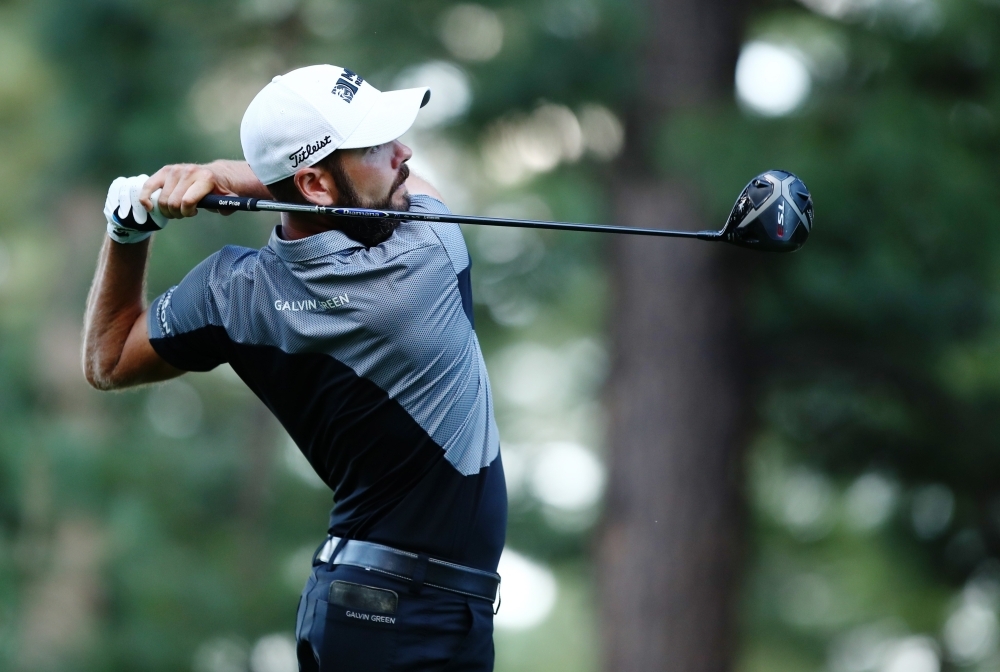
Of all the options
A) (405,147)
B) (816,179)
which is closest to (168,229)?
(816,179)

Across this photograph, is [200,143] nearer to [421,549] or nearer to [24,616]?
[24,616]

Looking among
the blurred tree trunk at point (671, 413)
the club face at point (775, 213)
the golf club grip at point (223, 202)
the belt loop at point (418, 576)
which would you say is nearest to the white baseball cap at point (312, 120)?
the golf club grip at point (223, 202)

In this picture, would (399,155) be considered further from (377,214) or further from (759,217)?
(759,217)

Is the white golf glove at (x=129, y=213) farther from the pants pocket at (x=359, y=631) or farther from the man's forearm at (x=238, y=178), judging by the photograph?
the pants pocket at (x=359, y=631)

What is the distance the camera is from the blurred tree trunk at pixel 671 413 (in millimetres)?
7921

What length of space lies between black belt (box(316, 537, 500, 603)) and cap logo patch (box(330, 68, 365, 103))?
111 cm

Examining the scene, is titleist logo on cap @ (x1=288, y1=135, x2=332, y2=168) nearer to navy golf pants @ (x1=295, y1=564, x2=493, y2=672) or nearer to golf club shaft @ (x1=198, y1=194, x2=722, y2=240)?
golf club shaft @ (x1=198, y1=194, x2=722, y2=240)

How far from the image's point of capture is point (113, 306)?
10.8 ft

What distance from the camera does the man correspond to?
3.04 meters

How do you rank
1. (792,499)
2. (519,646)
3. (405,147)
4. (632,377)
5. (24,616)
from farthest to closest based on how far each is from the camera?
(519,646) < (792,499) < (24,616) < (632,377) < (405,147)

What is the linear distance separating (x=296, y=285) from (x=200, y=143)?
6353mm

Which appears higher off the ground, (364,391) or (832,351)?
(832,351)

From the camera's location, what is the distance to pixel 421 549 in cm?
311

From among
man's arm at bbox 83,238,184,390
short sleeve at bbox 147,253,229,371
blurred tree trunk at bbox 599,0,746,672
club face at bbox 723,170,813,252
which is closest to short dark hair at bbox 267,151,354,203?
short sleeve at bbox 147,253,229,371
